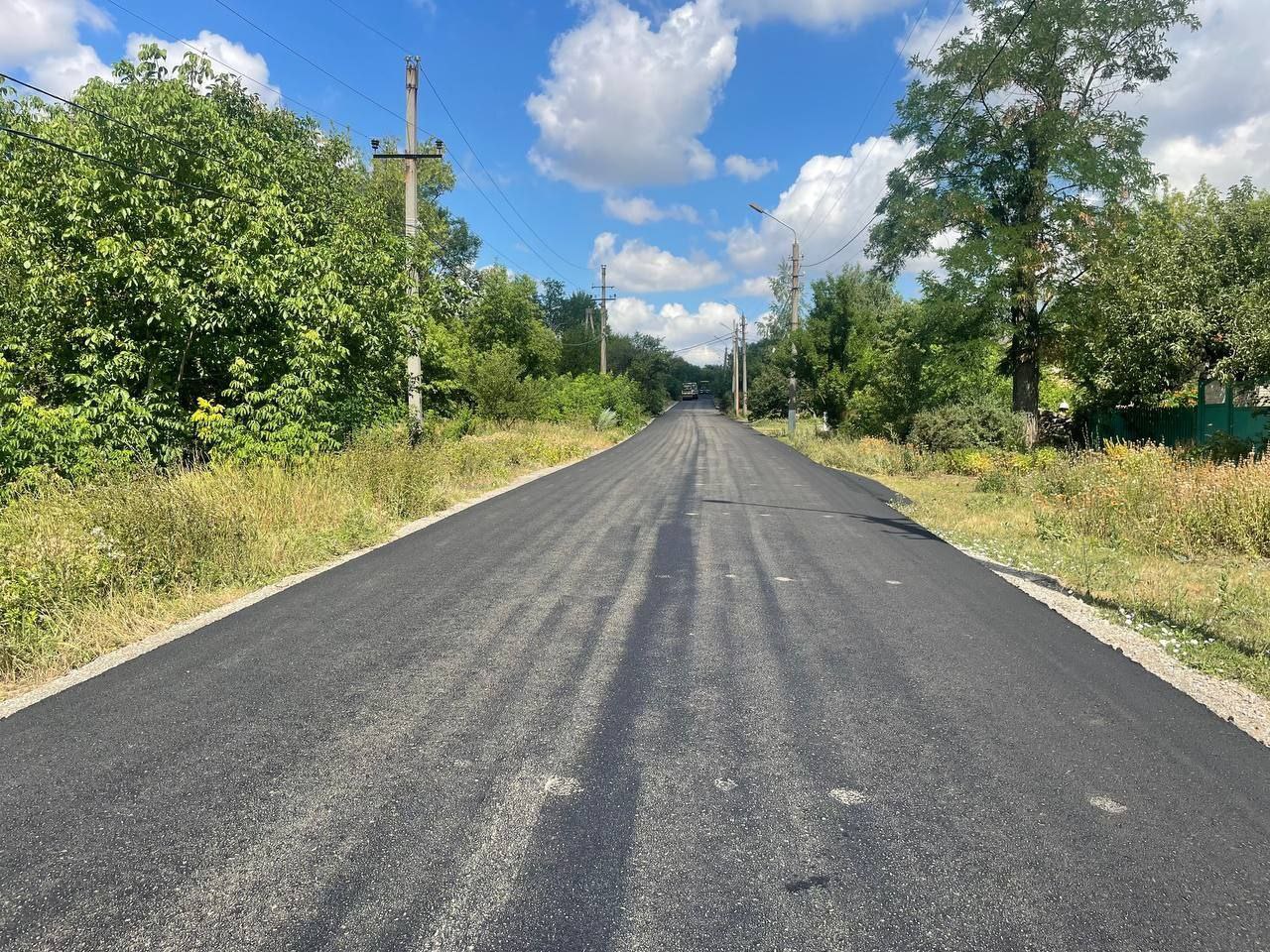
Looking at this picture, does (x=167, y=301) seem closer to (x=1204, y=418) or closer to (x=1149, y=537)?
(x=1149, y=537)

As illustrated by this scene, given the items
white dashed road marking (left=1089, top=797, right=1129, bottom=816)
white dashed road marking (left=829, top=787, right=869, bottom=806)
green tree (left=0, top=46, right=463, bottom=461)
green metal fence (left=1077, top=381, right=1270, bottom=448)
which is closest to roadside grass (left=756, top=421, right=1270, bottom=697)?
green metal fence (left=1077, top=381, right=1270, bottom=448)

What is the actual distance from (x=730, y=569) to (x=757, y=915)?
16.6ft

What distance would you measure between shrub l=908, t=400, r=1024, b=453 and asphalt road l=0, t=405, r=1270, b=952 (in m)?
14.4

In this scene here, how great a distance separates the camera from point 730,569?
734cm

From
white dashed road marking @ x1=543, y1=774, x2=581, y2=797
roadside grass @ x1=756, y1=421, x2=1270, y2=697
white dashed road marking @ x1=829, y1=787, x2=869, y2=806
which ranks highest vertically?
roadside grass @ x1=756, y1=421, x2=1270, y2=697

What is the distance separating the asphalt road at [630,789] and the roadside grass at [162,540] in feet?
2.37

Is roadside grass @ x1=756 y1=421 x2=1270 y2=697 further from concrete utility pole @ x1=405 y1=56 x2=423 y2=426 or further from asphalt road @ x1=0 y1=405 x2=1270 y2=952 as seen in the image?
concrete utility pole @ x1=405 y1=56 x2=423 y2=426

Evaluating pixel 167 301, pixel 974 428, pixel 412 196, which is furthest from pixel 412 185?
pixel 974 428

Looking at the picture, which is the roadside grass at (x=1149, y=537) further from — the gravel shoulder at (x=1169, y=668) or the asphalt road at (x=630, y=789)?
the asphalt road at (x=630, y=789)

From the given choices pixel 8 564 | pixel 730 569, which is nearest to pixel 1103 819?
pixel 730 569

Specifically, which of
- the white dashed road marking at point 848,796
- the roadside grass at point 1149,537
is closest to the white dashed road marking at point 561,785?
the white dashed road marking at point 848,796

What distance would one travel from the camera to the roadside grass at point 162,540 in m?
4.97

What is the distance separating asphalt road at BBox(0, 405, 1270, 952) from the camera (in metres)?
2.32

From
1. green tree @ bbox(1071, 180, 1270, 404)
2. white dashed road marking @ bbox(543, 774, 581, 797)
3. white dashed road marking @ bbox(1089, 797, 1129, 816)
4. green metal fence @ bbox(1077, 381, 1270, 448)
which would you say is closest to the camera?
white dashed road marking @ bbox(1089, 797, 1129, 816)
